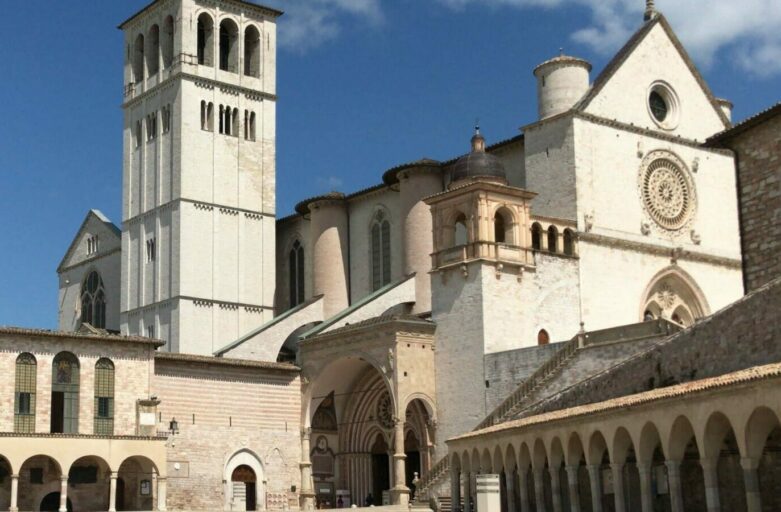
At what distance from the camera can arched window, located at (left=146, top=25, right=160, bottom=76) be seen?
2398 inches

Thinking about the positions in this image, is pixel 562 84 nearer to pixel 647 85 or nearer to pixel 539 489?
pixel 647 85

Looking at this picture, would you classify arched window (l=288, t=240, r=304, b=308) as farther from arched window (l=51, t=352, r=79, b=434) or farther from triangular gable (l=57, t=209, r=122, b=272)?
arched window (l=51, t=352, r=79, b=434)

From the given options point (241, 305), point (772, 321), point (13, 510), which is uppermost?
point (241, 305)

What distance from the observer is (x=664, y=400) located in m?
22.5

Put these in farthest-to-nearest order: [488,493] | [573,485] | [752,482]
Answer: [573,485] < [488,493] < [752,482]

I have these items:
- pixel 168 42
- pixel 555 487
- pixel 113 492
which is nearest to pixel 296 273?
pixel 168 42

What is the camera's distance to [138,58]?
62219 mm

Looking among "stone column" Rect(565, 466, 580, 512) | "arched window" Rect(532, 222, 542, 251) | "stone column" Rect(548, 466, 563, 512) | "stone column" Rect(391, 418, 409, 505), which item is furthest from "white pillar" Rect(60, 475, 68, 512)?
"arched window" Rect(532, 222, 542, 251)

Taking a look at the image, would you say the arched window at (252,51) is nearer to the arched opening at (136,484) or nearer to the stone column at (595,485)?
the arched opening at (136,484)

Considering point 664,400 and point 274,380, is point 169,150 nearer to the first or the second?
point 274,380

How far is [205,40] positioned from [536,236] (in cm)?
2350

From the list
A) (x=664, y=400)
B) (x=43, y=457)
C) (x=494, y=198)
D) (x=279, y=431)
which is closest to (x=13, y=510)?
(x=43, y=457)

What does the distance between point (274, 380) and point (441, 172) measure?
36.7 feet

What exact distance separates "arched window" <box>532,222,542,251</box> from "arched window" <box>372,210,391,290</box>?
35.4 feet
